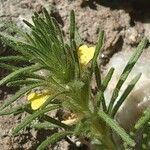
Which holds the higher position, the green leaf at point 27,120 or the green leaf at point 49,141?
the green leaf at point 27,120

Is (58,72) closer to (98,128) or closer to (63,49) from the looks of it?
(63,49)

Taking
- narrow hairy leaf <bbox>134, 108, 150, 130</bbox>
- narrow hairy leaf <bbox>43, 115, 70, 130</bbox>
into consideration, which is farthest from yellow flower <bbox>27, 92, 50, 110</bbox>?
narrow hairy leaf <bbox>134, 108, 150, 130</bbox>

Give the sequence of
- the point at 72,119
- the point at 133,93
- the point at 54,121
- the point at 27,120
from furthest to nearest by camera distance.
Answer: the point at 133,93 < the point at 72,119 < the point at 54,121 < the point at 27,120

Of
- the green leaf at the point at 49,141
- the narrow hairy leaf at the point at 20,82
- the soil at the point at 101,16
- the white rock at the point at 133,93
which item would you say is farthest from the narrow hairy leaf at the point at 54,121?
the soil at the point at 101,16

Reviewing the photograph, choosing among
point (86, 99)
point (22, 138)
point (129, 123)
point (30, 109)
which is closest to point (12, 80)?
point (30, 109)

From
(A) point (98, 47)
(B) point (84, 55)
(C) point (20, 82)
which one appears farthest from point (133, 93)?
(C) point (20, 82)

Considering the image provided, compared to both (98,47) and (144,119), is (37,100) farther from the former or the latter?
(144,119)

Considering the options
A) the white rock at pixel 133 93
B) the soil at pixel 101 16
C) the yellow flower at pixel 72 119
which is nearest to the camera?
the yellow flower at pixel 72 119

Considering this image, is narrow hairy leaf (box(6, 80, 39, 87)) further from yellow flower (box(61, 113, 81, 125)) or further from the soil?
the soil

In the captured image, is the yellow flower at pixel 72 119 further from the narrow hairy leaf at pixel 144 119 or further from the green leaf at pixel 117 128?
the narrow hairy leaf at pixel 144 119

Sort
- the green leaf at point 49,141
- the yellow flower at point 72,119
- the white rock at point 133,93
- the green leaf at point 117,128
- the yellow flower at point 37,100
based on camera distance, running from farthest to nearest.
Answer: the white rock at point 133,93 → the yellow flower at point 72,119 → the yellow flower at point 37,100 → the green leaf at point 49,141 → the green leaf at point 117,128
